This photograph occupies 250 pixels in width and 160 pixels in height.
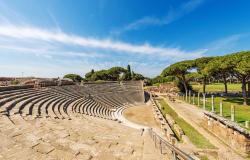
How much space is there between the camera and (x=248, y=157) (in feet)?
31.9

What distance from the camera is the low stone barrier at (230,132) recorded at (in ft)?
33.6

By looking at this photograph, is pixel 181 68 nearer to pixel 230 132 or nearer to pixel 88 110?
pixel 88 110

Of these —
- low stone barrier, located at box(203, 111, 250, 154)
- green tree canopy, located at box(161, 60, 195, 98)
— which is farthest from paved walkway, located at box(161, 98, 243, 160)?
green tree canopy, located at box(161, 60, 195, 98)

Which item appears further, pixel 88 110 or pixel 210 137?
pixel 88 110

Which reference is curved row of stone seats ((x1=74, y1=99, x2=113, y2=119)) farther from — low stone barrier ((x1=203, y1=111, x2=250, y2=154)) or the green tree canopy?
the green tree canopy

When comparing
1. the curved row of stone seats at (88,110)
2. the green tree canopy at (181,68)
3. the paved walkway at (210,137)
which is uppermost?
the green tree canopy at (181,68)

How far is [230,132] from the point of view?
1167 cm

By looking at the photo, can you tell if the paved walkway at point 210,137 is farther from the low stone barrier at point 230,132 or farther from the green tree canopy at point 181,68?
the green tree canopy at point 181,68

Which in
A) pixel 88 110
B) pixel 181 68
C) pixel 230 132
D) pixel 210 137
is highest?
pixel 181 68

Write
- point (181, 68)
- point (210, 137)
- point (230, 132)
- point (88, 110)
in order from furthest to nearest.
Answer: point (181, 68)
point (88, 110)
point (210, 137)
point (230, 132)

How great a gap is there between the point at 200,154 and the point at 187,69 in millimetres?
30796

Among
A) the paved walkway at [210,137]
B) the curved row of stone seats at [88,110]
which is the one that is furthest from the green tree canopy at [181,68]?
the curved row of stone seats at [88,110]

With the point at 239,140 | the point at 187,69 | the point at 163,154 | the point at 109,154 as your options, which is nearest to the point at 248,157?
the point at 239,140

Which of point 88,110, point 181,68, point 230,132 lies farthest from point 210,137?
point 181,68
